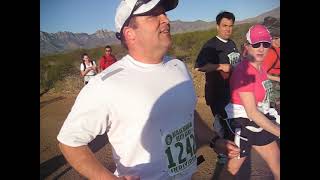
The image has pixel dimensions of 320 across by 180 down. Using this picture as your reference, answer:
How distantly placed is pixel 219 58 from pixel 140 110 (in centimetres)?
88

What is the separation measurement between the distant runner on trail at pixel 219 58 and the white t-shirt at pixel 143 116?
0.36 metres

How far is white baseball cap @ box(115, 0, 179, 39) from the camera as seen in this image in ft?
10.1

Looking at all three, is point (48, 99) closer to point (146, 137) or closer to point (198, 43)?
Answer: point (146, 137)

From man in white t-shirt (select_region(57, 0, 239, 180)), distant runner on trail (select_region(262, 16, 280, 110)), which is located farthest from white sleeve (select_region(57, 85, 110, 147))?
distant runner on trail (select_region(262, 16, 280, 110))

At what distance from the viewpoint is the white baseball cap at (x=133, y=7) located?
3.09 metres

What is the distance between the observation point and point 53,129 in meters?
3.36

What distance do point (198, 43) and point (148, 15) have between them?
0.59 m

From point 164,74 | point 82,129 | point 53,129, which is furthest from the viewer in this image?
point 53,129

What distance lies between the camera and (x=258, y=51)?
11.6 feet

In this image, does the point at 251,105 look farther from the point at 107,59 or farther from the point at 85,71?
the point at 85,71

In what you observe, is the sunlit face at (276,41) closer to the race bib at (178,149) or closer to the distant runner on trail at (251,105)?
the distant runner on trail at (251,105)

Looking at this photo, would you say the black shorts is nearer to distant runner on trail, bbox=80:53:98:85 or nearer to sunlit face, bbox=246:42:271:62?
sunlit face, bbox=246:42:271:62
